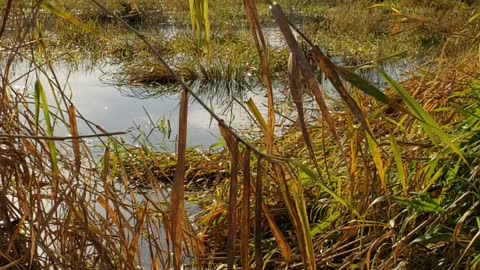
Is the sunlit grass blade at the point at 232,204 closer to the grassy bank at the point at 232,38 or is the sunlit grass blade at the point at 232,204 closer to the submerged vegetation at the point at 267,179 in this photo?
the submerged vegetation at the point at 267,179

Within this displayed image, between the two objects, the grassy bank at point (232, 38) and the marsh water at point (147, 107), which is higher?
the grassy bank at point (232, 38)

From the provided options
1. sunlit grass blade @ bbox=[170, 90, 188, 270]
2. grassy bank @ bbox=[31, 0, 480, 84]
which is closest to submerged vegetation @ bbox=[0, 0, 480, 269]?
sunlit grass blade @ bbox=[170, 90, 188, 270]

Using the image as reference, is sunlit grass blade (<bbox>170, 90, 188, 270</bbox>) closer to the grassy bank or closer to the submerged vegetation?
the submerged vegetation

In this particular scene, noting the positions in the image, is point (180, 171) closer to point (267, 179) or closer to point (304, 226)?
point (304, 226)

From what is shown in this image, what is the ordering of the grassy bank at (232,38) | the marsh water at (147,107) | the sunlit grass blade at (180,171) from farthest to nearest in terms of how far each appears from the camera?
the grassy bank at (232,38) → the marsh water at (147,107) → the sunlit grass blade at (180,171)

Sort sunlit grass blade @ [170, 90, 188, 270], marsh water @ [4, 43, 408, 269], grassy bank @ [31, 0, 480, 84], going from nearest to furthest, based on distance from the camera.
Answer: sunlit grass blade @ [170, 90, 188, 270] < marsh water @ [4, 43, 408, 269] < grassy bank @ [31, 0, 480, 84]

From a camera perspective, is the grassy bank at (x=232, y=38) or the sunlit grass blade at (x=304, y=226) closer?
the sunlit grass blade at (x=304, y=226)

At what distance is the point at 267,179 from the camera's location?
6.14 ft

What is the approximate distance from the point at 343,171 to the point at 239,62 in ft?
8.00

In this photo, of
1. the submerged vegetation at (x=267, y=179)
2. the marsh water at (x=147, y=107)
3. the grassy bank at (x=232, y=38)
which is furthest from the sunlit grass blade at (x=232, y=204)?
the grassy bank at (x=232, y=38)

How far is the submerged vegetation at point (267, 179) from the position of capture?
1.97 ft

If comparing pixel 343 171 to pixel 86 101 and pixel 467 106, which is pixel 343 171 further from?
pixel 86 101

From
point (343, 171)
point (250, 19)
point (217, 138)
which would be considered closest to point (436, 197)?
point (343, 171)

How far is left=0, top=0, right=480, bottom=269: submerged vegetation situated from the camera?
60 cm
